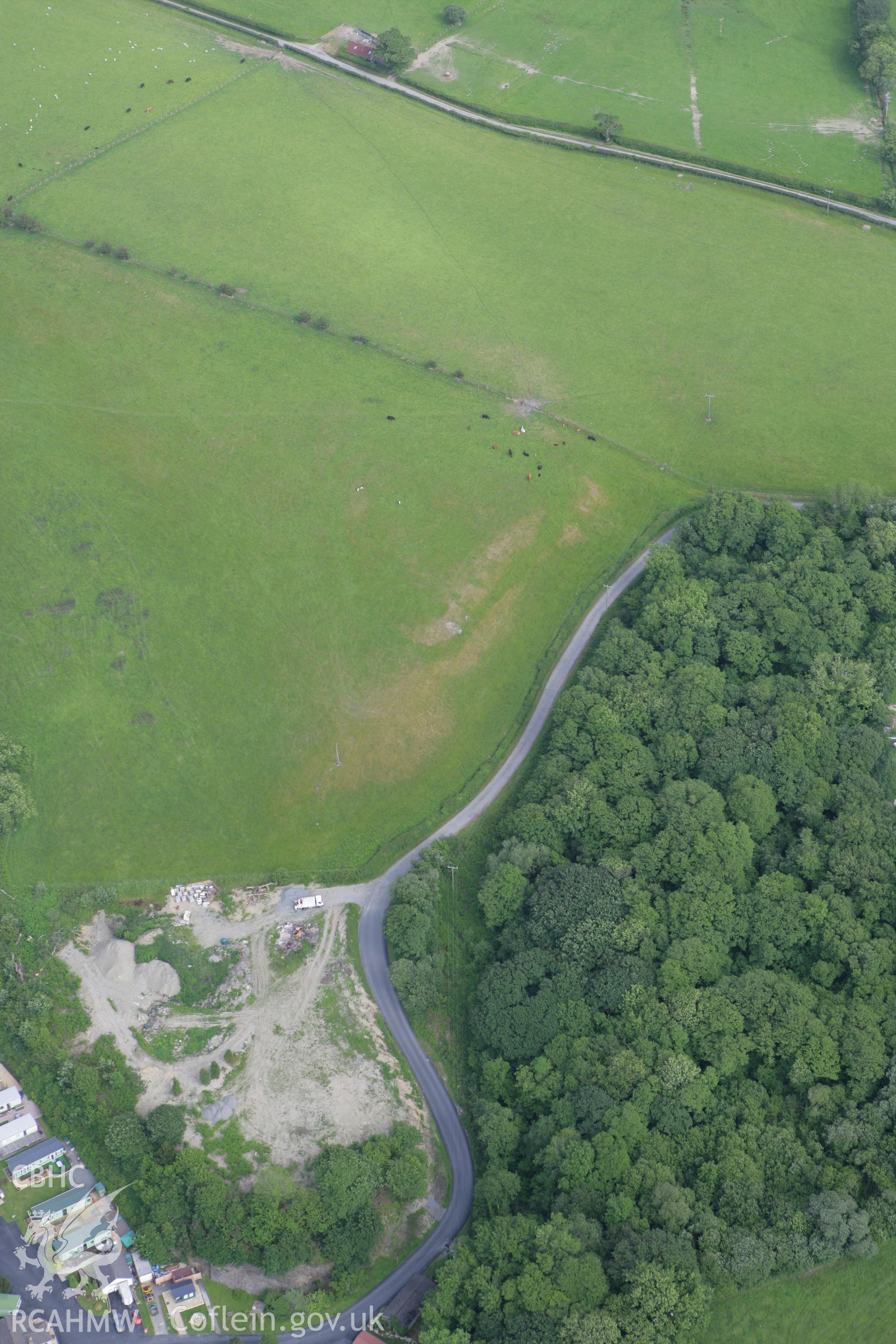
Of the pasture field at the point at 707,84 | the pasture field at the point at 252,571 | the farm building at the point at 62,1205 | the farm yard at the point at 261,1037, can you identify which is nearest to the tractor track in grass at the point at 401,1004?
the farm yard at the point at 261,1037

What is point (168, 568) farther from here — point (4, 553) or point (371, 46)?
point (371, 46)

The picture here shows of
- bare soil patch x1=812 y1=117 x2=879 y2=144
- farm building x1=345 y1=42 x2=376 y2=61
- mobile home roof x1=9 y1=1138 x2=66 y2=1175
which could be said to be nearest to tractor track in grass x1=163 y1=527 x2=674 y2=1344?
A: mobile home roof x1=9 y1=1138 x2=66 y2=1175

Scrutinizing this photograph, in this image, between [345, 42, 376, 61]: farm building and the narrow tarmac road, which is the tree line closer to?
[345, 42, 376, 61]: farm building

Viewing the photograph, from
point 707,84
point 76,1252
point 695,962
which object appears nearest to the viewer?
point 76,1252

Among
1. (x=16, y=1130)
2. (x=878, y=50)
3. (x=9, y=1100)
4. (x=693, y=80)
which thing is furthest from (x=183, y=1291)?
(x=878, y=50)

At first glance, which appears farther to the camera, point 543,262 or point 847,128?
point 847,128

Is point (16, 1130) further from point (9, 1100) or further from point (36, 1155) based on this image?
point (36, 1155)
